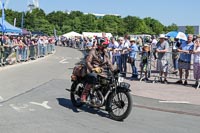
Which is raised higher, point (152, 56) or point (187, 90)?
point (152, 56)

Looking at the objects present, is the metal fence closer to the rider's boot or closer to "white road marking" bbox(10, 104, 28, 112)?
"white road marking" bbox(10, 104, 28, 112)

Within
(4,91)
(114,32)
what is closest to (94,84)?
(4,91)

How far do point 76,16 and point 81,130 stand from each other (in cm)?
10764

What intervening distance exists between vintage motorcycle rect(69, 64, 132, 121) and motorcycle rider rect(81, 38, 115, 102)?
0.10 m

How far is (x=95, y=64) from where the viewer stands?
29.3 feet

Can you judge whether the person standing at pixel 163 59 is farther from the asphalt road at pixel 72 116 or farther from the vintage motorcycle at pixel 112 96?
the vintage motorcycle at pixel 112 96

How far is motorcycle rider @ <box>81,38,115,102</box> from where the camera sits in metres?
8.65

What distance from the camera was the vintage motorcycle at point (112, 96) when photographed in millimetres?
8094

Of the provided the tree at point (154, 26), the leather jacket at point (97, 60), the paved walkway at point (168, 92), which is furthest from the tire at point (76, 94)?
the tree at point (154, 26)

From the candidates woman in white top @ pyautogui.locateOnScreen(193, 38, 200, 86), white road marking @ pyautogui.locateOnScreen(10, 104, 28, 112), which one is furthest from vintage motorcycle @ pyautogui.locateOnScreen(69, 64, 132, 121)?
woman in white top @ pyautogui.locateOnScreen(193, 38, 200, 86)

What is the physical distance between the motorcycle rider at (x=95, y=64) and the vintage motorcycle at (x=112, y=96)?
98 mm

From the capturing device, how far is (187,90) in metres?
13.0

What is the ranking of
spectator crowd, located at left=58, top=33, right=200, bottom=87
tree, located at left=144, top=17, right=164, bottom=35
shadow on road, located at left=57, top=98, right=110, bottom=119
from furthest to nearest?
tree, located at left=144, top=17, right=164, bottom=35 → spectator crowd, located at left=58, top=33, right=200, bottom=87 → shadow on road, located at left=57, top=98, right=110, bottom=119

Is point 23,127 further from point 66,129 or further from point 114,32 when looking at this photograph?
point 114,32
